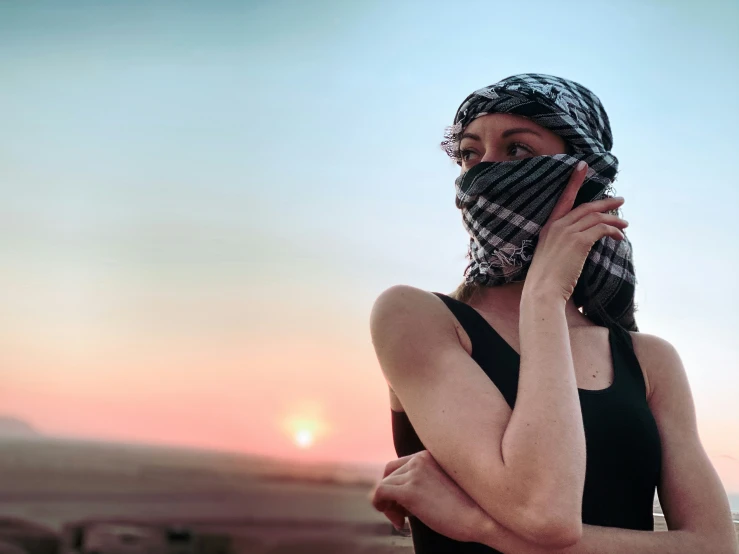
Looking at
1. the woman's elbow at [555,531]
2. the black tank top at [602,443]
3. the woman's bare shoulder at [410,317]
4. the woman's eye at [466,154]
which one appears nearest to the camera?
the woman's elbow at [555,531]

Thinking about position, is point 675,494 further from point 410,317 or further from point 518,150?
point 518,150

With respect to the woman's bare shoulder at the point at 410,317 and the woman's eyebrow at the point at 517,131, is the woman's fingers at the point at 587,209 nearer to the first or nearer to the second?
the woman's eyebrow at the point at 517,131

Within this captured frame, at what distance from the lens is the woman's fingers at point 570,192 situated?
232cm

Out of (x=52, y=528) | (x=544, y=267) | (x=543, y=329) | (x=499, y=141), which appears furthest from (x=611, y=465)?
(x=52, y=528)

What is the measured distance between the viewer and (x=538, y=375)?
189 cm

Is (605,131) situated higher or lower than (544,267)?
higher

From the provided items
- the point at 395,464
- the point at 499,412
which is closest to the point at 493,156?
the point at 499,412

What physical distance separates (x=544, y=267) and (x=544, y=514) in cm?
81

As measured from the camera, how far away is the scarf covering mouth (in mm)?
2330

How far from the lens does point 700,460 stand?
2215mm

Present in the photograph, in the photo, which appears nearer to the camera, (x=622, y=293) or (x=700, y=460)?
(x=700, y=460)

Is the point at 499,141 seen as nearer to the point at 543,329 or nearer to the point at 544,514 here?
the point at 543,329

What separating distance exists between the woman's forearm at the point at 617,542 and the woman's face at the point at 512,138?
1300 millimetres

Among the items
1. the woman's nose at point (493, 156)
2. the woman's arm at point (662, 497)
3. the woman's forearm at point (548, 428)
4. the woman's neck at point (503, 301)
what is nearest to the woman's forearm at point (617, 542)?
the woman's arm at point (662, 497)
